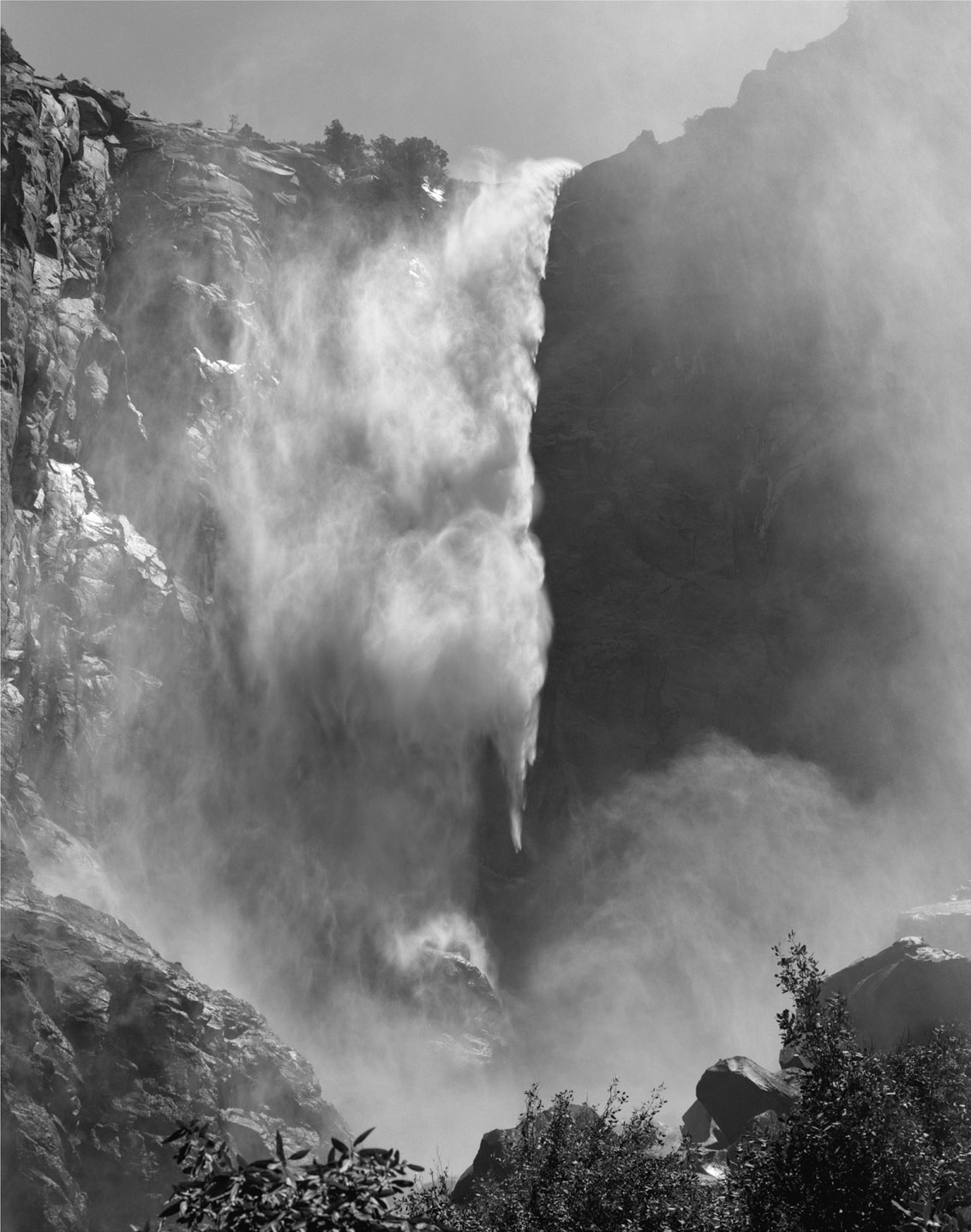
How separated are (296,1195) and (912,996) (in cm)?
2885

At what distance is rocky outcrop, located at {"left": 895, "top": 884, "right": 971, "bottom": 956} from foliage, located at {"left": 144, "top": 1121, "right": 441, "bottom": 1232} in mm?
34232

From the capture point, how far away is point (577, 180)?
73.6 meters

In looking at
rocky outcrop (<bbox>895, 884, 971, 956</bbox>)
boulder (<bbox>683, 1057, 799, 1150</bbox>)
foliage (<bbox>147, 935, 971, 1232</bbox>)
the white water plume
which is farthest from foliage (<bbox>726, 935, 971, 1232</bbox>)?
the white water plume

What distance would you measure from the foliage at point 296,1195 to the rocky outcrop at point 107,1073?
2276 centimetres

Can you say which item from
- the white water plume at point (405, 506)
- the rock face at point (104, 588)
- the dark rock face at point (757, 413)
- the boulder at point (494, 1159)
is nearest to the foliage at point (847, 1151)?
the boulder at point (494, 1159)

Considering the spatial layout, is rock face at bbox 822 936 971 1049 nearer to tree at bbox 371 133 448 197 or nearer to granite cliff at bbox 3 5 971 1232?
granite cliff at bbox 3 5 971 1232

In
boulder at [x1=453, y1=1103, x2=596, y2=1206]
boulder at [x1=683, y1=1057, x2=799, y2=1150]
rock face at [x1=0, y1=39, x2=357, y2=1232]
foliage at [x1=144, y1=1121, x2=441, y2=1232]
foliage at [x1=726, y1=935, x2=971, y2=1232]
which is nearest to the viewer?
foliage at [x1=144, y1=1121, x2=441, y2=1232]

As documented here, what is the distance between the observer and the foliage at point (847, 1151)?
16.8 meters

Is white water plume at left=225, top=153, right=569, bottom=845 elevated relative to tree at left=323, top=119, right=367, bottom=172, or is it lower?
lower

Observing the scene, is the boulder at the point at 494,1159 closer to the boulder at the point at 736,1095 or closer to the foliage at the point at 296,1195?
the boulder at the point at 736,1095

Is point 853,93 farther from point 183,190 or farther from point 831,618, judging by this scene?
point 183,190

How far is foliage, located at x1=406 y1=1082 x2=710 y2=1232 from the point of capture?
1903 cm

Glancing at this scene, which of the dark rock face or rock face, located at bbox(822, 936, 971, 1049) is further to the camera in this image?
the dark rock face

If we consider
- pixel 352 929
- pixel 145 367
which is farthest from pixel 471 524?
pixel 352 929
